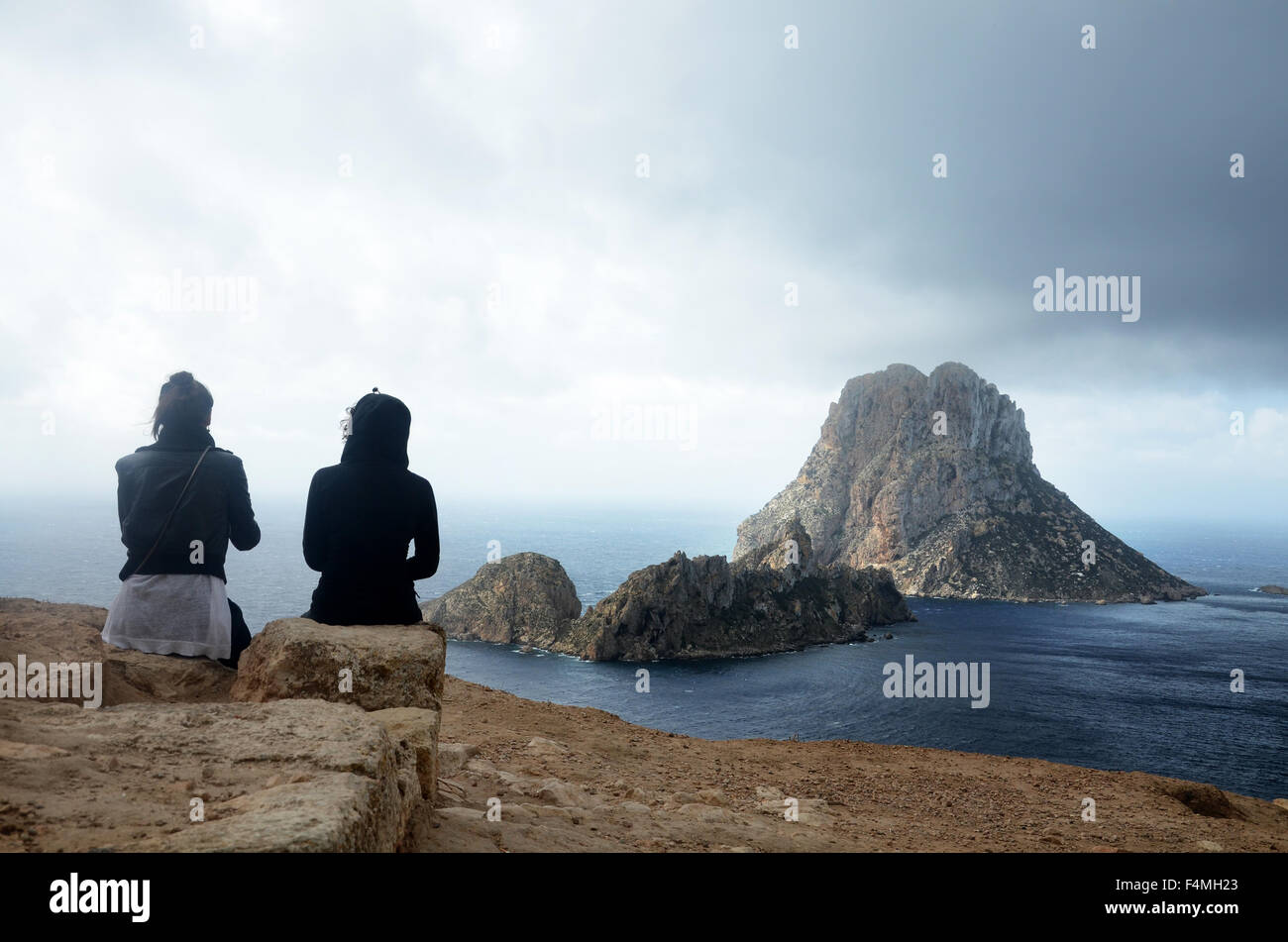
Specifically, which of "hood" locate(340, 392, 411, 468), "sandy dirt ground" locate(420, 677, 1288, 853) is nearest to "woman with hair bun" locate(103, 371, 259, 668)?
"hood" locate(340, 392, 411, 468)

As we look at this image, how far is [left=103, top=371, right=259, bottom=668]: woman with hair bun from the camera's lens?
20.3 ft

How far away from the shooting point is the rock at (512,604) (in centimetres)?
11675

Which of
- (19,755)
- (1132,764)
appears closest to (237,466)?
(19,755)

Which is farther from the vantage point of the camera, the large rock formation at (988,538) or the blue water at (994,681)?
the large rock formation at (988,538)

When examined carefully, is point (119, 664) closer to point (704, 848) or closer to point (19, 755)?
point (19, 755)

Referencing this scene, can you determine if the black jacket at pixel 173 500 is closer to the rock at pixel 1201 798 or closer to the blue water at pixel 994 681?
the rock at pixel 1201 798

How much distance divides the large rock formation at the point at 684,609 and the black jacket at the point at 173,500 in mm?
103244

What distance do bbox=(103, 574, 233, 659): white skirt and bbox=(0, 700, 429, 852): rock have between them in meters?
1.29

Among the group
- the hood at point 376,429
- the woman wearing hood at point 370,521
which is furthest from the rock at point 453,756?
the hood at point 376,429

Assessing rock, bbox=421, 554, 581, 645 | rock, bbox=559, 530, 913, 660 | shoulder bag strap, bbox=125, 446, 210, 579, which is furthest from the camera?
rock, bbox=421, 554, 581, 645

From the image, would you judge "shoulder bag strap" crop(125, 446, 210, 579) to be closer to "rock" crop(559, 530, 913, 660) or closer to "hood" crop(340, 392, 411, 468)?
"hood" crop(340, 392, 411, 468)

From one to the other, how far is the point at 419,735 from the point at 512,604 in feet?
390

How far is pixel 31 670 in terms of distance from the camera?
5711 mm

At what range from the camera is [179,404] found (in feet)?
20.9
